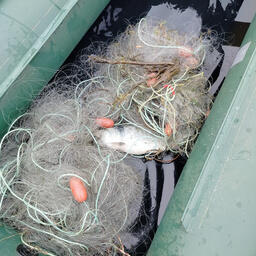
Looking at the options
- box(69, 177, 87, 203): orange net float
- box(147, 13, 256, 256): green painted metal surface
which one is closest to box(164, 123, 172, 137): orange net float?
box(147, 13, 256, 256): green painted metal surface

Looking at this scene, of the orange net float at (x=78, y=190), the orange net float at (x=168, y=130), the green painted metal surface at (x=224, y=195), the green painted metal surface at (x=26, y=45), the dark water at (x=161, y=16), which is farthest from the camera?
the dark water at (x=161, y=16)

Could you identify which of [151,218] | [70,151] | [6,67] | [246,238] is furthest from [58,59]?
[246,238]

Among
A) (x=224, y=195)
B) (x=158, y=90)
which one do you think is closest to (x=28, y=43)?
(x=158, y=90)

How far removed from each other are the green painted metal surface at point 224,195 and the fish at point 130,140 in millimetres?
548

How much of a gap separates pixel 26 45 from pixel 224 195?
6.51ft

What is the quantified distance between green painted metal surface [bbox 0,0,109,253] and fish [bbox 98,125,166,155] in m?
0.78

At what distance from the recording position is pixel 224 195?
1.96 m

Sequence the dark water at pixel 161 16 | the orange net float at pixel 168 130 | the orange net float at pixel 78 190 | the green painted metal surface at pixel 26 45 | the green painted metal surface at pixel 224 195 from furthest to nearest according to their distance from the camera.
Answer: the dark water at pixel 161 16, the orange net float at pixel 168 130, the green painted metal surface at pixel 26 45, the orange net float at pixel 78 190, the green painted metal surface at pixel 224 195

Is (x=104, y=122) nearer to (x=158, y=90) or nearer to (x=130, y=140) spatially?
(x=130, y=140)

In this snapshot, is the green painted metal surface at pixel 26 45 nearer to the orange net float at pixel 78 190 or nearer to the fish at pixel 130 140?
the orange net float at pixel 78 190

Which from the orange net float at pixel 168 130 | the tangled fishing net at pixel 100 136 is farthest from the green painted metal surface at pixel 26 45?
the orange net float at pixel 168 130

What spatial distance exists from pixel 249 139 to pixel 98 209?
124 centimetres

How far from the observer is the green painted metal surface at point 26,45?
241 cm

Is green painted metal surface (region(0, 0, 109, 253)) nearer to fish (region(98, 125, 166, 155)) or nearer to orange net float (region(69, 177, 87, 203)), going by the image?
orange net float (region(69, 177, 87, 203))
